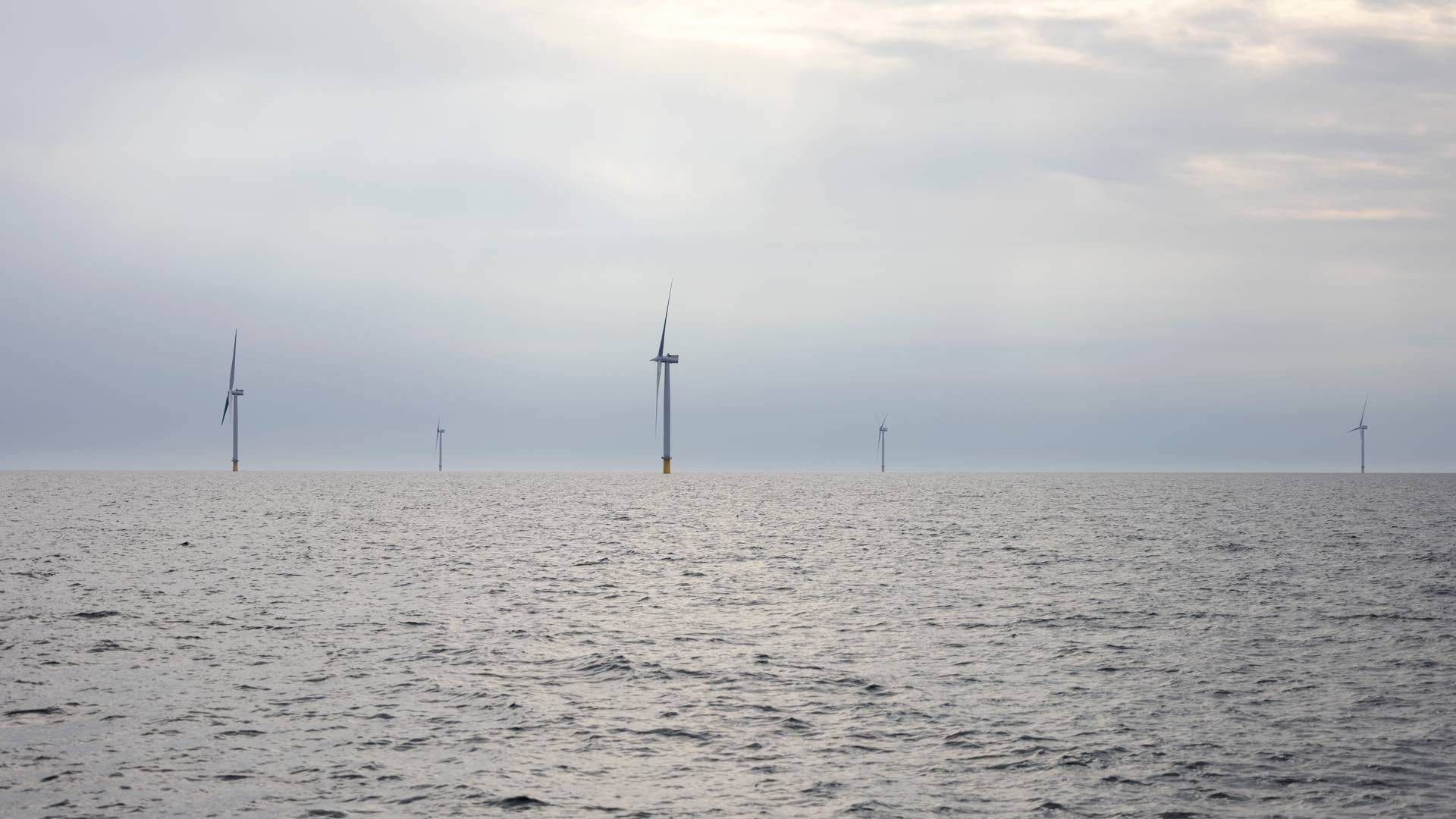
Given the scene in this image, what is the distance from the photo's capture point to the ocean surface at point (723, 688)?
2273 centimetres

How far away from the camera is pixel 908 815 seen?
69.8 ft

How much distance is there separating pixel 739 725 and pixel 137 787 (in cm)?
1273

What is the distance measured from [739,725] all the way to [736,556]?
55.4 metres

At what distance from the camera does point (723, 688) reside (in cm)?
3300

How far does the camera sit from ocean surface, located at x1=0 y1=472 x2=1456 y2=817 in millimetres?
22734

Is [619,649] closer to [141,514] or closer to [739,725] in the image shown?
[739,725]

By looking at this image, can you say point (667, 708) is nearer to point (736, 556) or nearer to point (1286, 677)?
point (1286, 677)

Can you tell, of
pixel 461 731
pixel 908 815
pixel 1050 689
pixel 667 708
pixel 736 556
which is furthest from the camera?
pixel 736 556

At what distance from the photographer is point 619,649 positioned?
39.8m

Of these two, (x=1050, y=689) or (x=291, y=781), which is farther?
(x=1050, y=689)

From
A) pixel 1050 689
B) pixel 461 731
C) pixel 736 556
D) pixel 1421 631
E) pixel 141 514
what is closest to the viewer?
pixel 461 731

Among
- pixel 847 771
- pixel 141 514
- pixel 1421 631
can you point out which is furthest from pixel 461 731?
pixel 141 514

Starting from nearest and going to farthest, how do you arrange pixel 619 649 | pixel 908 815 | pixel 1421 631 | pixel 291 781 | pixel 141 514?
1. pixel 908 815
2. pixel 291 781
3. pixel 619 649
4. pixel 1421 631
5. pixel 141 514

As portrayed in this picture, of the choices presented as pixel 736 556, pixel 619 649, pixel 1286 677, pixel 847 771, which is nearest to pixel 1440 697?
pixel 1286 677
